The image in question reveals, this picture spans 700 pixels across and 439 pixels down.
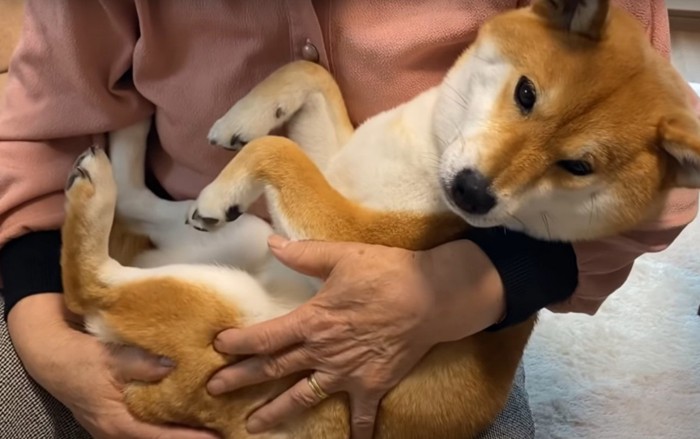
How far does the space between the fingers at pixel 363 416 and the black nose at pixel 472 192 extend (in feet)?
1.02

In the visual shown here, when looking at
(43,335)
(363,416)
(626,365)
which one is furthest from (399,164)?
(626,365)

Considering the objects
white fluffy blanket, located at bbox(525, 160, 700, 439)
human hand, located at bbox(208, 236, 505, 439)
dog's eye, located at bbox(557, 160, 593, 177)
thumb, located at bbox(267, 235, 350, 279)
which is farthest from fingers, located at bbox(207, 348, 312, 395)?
white fluffy blanket, located at bbox(525, 160, 700, 439)

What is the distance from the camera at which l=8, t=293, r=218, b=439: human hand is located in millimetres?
1154

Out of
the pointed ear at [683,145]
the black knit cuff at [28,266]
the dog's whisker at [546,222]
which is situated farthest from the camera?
the black knit cuff at [28,266]

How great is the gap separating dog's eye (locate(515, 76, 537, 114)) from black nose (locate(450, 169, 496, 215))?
0.35ft

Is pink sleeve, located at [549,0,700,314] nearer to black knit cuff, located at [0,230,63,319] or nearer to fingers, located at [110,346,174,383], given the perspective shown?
fingers, located at [110,346,174,383]

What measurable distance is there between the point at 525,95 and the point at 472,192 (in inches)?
5.7

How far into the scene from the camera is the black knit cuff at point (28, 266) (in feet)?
4.13

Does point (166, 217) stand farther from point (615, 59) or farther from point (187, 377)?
point (615, 59)

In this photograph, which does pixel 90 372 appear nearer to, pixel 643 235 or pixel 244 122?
pixel 244 122

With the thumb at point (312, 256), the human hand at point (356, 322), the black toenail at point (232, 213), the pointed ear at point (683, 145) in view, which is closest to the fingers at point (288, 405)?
the human hand at point (356, 322)

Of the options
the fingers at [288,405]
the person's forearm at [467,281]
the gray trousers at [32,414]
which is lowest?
the gray trousers at [32,414]

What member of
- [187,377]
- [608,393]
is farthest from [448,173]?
[608,393]

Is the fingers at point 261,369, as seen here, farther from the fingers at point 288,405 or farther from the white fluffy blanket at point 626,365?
the white fluffy blanket at point 626,365
